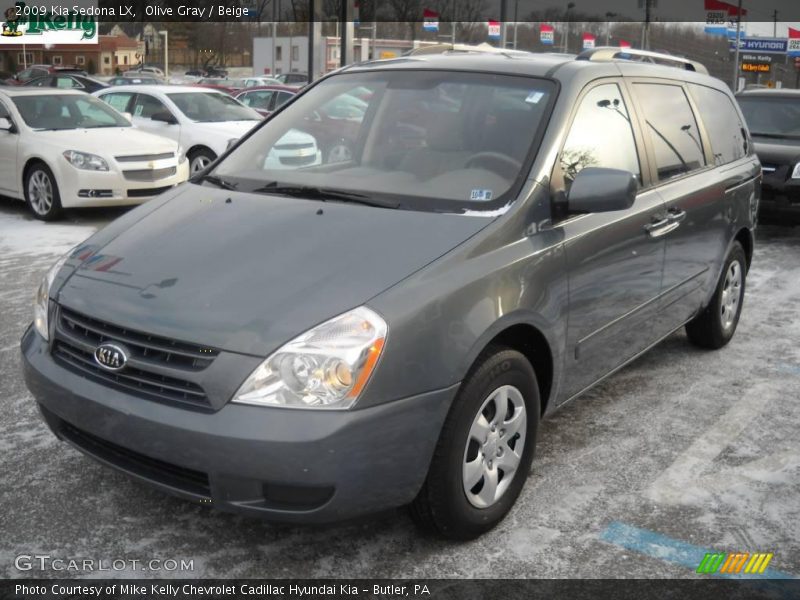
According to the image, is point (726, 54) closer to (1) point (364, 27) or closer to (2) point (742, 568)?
(1) point (364, 27)

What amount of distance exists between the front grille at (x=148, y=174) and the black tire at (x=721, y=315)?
6.77 metres

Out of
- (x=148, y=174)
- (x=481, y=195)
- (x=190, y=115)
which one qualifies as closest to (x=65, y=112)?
(x=148, y=174)

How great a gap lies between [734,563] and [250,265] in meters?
1.99

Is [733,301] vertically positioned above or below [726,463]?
above

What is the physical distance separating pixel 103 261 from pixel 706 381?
11.2 ft

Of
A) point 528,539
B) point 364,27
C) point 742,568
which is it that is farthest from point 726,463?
point 364,27

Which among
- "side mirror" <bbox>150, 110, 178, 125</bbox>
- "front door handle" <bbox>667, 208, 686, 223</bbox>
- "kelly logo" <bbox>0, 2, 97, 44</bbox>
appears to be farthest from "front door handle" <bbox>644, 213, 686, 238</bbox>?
"kelly logo" <bbox>0, 2, 97, 44</bbox>

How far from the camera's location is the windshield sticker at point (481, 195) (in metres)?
3.41

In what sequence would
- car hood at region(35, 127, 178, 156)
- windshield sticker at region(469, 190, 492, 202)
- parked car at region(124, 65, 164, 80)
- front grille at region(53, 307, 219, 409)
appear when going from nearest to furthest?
front grille at region(53, 307, 219, 409)
windshield sticker at region(469, 190, 492, 202)
car hood at region(35, 127, 178, 156)
parked car at region(124, 65, 164, 80)

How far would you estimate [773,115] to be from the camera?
10.9 metres

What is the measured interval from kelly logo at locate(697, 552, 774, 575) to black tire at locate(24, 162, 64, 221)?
8.57 m

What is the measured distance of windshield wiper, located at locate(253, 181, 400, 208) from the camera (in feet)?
11.4

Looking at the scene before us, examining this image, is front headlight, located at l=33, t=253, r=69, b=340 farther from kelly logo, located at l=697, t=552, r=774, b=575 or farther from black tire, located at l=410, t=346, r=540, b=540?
kelly logo, located at l=697, t=552, r=774, b=575

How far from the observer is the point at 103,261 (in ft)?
10.8
